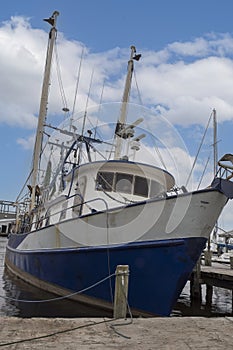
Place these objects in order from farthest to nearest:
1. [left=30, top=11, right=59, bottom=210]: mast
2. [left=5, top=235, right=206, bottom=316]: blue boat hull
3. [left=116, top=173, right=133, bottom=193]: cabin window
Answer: [left=30, top=11, right=59, bottom=210]: mast
[left=116, top=173, right=133, bottom=193]: cabin window
[left=5, top=235, right=206, bottom=316]: blue boat hull

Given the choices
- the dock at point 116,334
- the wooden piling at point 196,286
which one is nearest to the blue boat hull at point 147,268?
the dock at point 116,334

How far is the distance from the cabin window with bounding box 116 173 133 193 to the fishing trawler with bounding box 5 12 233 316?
3cm

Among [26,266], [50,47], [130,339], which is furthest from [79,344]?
[50,47]

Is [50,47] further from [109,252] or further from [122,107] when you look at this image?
[109,252]

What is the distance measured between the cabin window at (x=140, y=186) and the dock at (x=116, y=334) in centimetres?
572

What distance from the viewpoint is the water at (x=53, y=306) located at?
30.5 ft

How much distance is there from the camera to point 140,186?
1101 cm

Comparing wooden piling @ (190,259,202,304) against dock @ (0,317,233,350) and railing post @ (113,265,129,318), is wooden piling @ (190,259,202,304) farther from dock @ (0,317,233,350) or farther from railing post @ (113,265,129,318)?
railing post @ (113,265,129,318)

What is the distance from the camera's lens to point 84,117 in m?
15.5

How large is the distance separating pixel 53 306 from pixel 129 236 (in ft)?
11.0

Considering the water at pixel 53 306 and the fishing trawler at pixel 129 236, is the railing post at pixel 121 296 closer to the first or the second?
the fishing trawler at pixel 129 236

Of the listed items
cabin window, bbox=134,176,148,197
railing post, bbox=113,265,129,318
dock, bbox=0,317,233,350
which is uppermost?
cabin window, bbox=134,176,148,197

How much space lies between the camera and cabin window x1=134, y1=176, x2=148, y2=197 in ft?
35.9

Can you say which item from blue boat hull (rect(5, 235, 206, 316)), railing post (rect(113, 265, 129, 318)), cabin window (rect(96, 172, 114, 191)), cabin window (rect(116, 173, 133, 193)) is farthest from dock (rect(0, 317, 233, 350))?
cabin window (rect(96, 172, 114, 191))
